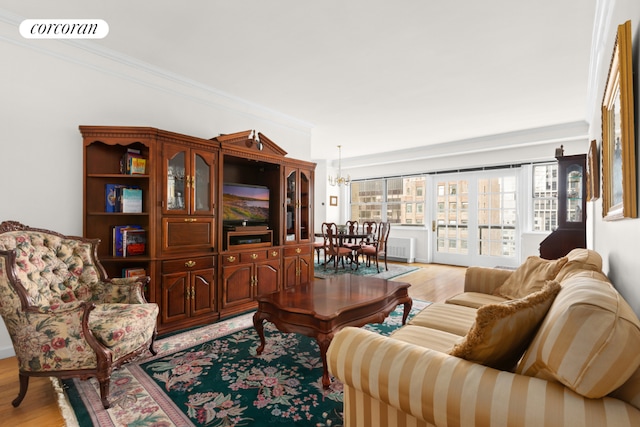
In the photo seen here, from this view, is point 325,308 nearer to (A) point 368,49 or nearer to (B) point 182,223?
(B) point 182,223

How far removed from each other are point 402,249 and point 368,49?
17.4ft

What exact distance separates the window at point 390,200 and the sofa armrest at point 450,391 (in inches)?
264

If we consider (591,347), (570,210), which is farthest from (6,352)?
(570,210)

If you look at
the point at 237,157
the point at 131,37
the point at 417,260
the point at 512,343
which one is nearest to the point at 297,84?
the point at 237,157

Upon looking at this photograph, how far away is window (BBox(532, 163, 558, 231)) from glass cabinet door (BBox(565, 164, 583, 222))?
93.8 inches

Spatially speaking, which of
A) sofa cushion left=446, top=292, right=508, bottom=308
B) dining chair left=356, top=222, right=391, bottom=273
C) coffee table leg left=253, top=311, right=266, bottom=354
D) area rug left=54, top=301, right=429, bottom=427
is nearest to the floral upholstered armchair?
area rug left=54, top=301, right=429, bottom=427

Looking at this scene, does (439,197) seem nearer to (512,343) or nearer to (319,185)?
(319,185)

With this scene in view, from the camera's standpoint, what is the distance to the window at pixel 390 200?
754 cm

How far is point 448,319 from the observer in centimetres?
204

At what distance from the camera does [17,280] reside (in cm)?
185

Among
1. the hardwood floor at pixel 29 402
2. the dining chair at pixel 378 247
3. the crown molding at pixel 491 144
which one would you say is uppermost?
the crown molding at pixel 491 144

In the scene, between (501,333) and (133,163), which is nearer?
(501,333)

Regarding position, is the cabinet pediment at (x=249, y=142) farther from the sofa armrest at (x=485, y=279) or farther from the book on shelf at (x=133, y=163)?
the sofa armrest at (x=485, y=279)

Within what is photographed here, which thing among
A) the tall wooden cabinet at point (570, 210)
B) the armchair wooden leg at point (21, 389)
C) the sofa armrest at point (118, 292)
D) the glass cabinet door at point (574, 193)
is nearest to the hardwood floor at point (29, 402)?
the armchair wooden leg at point (21, 389)
